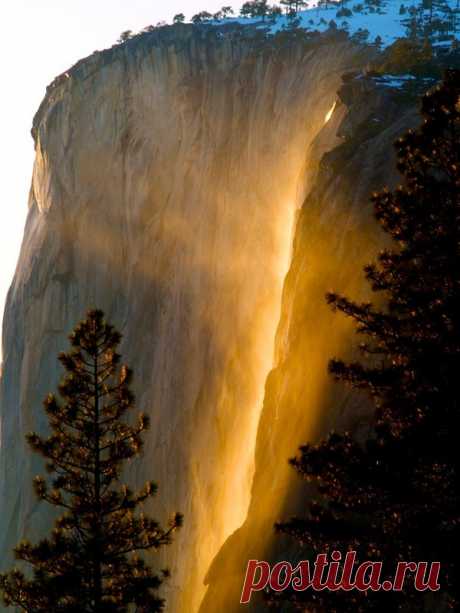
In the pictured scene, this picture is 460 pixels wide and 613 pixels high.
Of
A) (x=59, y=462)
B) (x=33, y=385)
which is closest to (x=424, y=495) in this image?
(x=59, y=462)

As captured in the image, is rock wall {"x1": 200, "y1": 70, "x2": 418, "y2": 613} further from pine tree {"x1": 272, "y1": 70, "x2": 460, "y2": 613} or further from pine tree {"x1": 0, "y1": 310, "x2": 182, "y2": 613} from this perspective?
pine tree {"x1": 272, "y1": 70, "x2": 460, "y2": 613}

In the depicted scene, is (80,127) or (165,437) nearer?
(165,437)

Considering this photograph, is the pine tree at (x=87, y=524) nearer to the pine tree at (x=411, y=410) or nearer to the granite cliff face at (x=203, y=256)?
the granite cliff face at (x=203, y=256)

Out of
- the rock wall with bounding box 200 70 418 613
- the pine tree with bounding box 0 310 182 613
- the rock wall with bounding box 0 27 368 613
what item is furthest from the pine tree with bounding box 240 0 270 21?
the pine tree with bounding box 0 310 182 613

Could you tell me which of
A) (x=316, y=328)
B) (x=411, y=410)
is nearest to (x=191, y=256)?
(x=316, y=328)

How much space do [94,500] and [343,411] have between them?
5.56m

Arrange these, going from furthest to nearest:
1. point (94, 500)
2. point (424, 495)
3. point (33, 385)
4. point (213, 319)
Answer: point (33, 385) < point (213, 319) < point (94, 500) < point (424, 495)

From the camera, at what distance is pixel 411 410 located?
10.4 meters

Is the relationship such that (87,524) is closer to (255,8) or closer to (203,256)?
(203,256)

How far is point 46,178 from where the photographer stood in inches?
2213

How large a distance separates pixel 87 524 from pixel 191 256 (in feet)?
92.0

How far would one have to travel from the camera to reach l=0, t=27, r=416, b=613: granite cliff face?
2055cm

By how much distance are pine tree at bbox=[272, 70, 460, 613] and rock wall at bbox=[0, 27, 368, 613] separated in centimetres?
685

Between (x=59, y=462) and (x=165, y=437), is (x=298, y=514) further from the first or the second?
(x=165, y=437)
